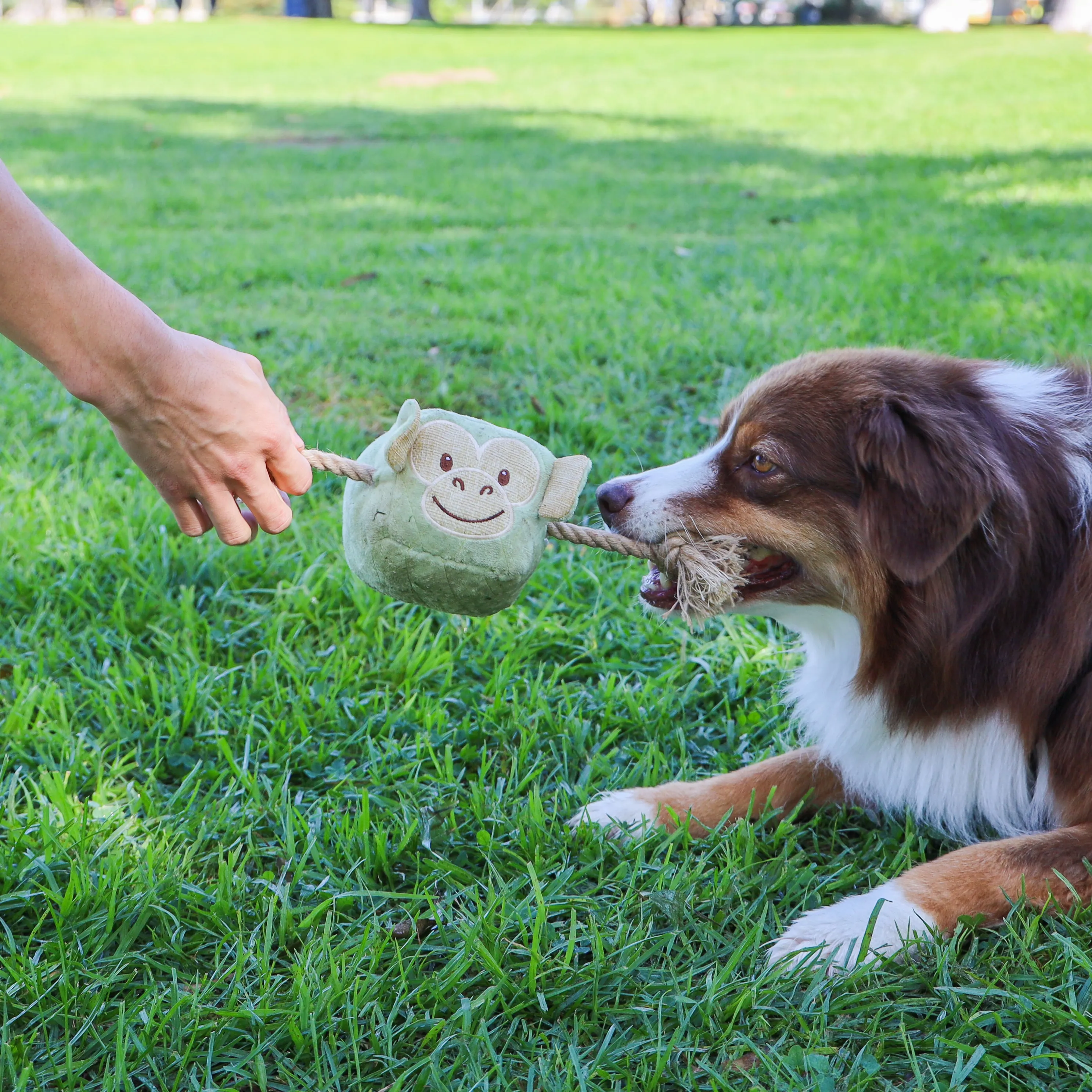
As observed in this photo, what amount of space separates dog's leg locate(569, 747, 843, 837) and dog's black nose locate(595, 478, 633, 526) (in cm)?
72

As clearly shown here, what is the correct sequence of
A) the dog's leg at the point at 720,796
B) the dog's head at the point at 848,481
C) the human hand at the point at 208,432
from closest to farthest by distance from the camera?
the human hand at the point at 208,432 < the dog's head at the point at 848,481 < the dog's leg at the point at 720,796

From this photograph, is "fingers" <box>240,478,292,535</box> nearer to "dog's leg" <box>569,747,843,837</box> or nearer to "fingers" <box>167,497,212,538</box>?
"fingers" <box>167,497,212,538</box>

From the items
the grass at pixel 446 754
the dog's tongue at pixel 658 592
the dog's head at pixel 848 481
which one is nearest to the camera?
the grass at pixel 446 754

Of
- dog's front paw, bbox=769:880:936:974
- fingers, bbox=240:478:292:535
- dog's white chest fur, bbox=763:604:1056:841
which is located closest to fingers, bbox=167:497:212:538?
fingers, bbox=240:478:292:535

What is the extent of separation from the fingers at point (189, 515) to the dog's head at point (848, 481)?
1047 millimetres

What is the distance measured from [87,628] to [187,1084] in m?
1.76

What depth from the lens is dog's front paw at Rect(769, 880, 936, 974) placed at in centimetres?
211

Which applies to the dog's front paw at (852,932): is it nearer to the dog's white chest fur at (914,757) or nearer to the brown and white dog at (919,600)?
the brown and white dog at (919,600)

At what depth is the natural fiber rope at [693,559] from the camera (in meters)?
2.45

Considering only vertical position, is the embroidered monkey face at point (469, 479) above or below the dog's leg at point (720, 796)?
above

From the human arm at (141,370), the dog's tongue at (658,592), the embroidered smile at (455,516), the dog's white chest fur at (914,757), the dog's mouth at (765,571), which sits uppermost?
the human arm at (141,370)

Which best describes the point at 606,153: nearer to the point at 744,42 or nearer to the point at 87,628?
the point at 87,628

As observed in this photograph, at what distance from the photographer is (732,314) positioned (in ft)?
19.6

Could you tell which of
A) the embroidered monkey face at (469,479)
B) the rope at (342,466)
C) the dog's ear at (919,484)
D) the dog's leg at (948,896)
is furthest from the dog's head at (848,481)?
the rope at (342,466)
